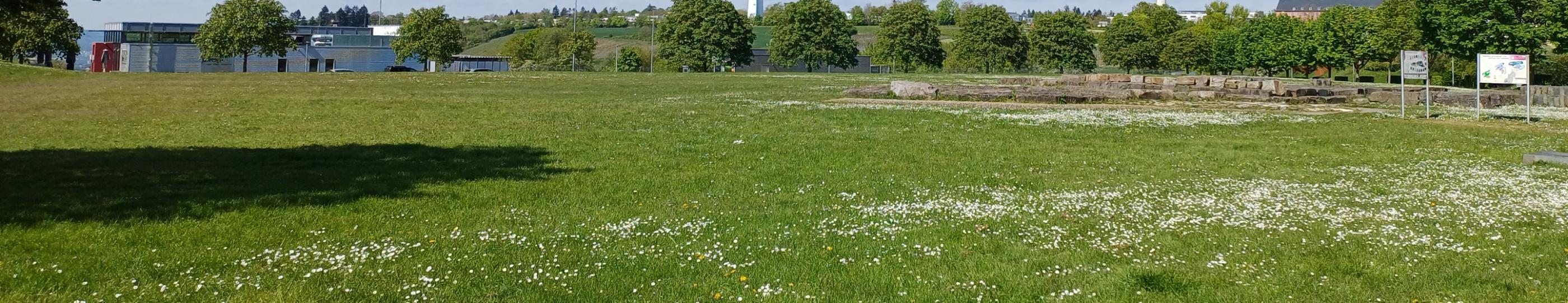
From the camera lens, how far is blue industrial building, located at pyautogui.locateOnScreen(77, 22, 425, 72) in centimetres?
9769

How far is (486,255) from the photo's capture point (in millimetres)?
7586

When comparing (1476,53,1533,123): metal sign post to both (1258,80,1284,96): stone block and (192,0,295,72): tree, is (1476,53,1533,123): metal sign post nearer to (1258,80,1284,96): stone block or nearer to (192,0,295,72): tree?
(1258,80,1284,96): stone block

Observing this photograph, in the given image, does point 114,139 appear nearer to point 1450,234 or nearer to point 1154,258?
point 1154,258

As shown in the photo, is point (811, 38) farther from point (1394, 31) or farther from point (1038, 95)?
point (1038, 95)

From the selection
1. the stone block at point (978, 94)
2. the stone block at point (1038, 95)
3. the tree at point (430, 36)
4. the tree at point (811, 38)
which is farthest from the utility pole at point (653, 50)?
the stone block at point (1038, 95)

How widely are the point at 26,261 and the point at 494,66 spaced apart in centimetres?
11210

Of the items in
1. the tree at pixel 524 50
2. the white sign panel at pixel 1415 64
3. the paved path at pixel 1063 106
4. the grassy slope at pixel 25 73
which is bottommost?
the paved path at pixel 1063 106

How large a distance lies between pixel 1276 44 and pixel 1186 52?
1381cm

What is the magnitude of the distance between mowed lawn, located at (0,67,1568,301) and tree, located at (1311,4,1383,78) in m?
59.4

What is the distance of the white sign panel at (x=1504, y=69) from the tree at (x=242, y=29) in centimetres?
7368

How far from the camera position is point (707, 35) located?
88500mm

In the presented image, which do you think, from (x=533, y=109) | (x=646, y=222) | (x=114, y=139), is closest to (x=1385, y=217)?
(x=646, y=222)

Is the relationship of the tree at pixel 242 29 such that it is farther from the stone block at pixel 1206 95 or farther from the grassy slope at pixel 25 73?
the stone block at pixel 1206 95

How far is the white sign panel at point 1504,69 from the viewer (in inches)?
902
